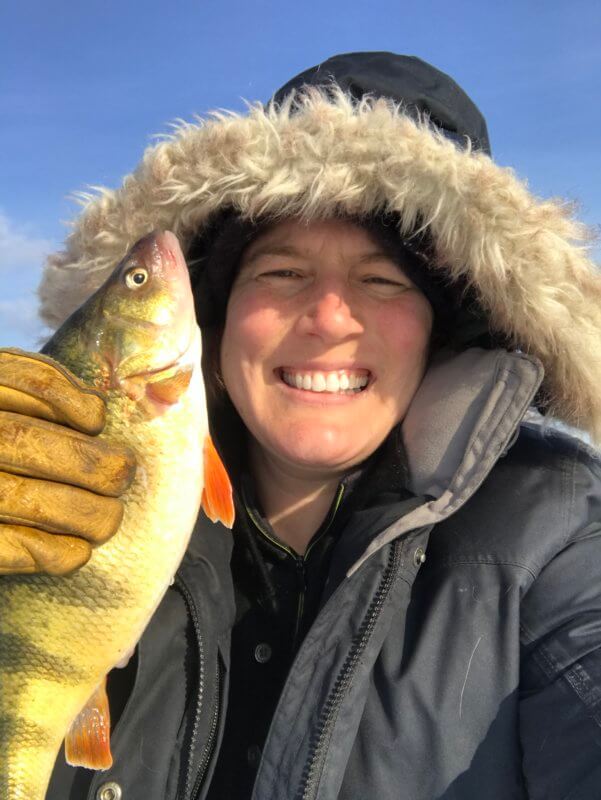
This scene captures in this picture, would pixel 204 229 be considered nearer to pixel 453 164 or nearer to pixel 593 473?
pixel 453 164

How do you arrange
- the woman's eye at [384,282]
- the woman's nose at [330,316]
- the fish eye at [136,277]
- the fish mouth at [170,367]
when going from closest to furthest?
1. the fish mouth at [170,367]
2. the fish eye at [136,277]
3. the woman's nose at [330,316]
4. the woman's eye at [384,282]

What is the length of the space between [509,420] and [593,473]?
433 mm

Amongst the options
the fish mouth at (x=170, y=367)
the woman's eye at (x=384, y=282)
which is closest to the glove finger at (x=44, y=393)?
the fish mouth at (x=170, y=367)

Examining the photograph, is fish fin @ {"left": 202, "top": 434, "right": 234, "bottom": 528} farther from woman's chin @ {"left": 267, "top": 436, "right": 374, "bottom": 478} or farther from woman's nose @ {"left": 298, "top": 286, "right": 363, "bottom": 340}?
woman's nose @ {"left": 298, "top": 286, "right": 363, "bottom": 340}

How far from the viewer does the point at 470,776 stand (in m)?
2.39

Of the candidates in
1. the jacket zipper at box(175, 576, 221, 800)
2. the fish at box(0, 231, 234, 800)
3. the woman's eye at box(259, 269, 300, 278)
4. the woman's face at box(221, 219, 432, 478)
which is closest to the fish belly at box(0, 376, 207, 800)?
the fish at box(0, 231, 234, 800)

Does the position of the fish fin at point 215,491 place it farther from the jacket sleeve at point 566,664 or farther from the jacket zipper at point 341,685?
the jacket sleeve at point 566,664

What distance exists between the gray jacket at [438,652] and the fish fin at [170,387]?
67 centimetres

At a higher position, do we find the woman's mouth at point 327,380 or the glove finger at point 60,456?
the woman's mouth at point 327,380

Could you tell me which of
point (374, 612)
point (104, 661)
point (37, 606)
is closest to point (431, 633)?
point (374, 612)

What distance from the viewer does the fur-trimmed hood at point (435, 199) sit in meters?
2.74

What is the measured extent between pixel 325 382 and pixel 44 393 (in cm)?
108

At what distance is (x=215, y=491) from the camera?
253cm

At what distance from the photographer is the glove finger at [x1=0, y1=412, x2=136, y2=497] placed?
2.23 m
